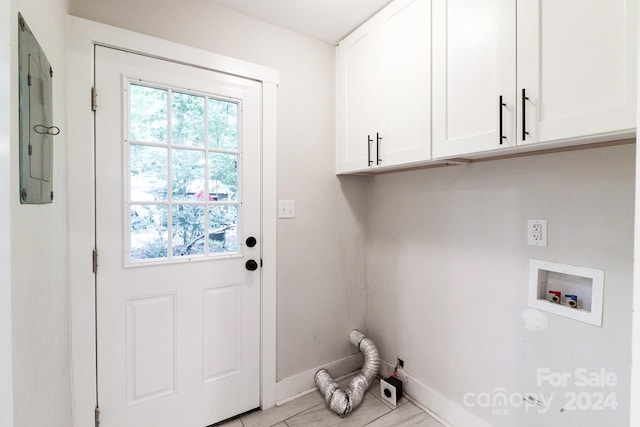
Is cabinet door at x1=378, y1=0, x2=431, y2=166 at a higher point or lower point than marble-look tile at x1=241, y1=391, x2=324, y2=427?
higher

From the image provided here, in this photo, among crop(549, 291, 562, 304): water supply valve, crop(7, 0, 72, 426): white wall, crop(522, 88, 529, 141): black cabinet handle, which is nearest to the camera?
crop(7, 0, 72, 426): white wall

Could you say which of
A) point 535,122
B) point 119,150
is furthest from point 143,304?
point 535,122

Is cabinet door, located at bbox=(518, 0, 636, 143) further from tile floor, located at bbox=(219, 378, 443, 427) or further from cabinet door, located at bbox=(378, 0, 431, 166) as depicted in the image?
tile floor, located at bbox=(219, 378, 443, 427)

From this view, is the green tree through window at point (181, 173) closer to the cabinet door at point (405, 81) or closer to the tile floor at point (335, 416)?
the cabinet door at point (405, 81)

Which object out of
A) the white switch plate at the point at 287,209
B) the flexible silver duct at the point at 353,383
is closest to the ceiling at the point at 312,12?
the white switch plate at the point at 287,209

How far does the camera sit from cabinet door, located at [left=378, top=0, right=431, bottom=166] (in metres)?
1.46

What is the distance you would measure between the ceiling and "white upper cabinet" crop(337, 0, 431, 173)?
7 cm

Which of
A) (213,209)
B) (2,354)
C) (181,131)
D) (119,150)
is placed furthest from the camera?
(213,209)

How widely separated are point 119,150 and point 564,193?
6.67 ft

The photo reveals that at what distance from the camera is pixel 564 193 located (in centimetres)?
125

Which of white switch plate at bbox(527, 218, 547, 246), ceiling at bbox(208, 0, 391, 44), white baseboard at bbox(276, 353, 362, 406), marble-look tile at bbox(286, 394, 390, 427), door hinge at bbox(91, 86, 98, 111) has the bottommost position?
marble-look tile at bbox(286, 394, 390, 427)

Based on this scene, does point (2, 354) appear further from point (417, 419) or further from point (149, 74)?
point (417, 419)

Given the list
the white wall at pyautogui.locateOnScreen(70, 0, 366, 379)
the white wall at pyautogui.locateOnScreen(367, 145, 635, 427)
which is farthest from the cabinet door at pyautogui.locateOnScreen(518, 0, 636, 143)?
the white wall at pyautogui.locateOnScreen(70, 0, 366, 379)

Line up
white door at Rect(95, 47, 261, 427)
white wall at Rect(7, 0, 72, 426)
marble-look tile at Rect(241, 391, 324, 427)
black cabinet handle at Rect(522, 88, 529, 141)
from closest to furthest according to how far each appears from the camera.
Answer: white wall at Rect(7, 0, 72, 426) → black cabinet handle at Rect(522, 88, 529, 141) → white door at Rect(95, 47, 261, 427) → marble-look tile at Rect(241, 391, 324, 427)
